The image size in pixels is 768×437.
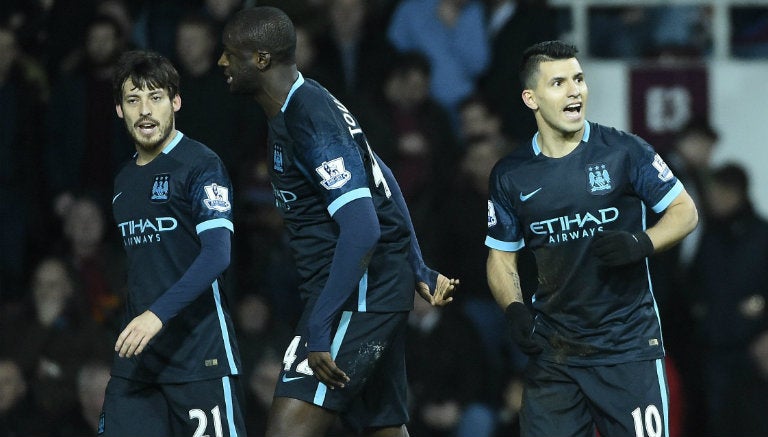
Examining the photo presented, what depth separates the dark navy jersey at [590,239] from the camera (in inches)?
205

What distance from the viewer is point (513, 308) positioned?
209 inches

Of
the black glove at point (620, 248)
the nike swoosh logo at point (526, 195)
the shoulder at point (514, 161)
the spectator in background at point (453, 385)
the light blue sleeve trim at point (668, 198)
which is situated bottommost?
the spectator in background at point (453, 385)

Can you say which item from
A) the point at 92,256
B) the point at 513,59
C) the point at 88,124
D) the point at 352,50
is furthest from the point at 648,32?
the point at 92,256

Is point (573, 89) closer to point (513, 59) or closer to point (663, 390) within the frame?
point (663, 390)

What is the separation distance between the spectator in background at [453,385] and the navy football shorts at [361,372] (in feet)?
8.50

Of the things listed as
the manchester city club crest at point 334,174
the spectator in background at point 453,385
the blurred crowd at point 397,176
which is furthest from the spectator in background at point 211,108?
the manchester city club crest at point 334,174

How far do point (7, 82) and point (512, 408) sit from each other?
338 centimetres

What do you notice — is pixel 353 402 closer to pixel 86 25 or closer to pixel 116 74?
pixel 116 74

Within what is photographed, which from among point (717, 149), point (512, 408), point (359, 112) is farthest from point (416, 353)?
point (717, 149)

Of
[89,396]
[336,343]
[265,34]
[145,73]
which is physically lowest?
[89,396]

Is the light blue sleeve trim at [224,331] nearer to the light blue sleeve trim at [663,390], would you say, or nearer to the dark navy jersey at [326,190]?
the dark navy jersey at [326,190]

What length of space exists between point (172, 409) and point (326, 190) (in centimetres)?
100

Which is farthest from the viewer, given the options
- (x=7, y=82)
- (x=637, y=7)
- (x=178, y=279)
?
(x=637, y=7)

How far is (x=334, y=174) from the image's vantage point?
484cm
